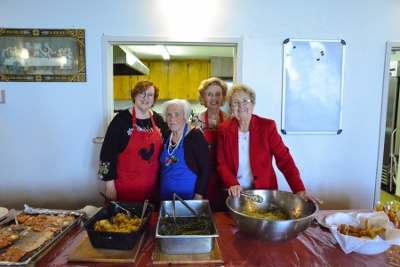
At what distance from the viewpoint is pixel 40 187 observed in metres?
2.46

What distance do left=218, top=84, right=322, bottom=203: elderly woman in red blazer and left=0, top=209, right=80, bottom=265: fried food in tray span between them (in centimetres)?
94

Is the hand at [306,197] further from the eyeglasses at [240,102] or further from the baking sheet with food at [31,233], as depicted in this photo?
the baking sheet with food at [31,233]

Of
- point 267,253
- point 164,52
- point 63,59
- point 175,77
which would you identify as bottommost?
point 267,253

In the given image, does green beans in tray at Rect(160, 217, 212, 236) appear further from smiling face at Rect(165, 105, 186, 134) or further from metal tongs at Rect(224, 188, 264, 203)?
smiling face at Rect(165, 105, 186, 134)

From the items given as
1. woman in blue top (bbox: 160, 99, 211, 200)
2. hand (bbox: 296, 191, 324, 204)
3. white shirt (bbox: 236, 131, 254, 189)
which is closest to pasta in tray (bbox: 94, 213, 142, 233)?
woman in blue top (bbox: 160, 99, 211, 200)

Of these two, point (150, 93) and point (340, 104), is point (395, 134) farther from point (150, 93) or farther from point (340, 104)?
point (150, 93)

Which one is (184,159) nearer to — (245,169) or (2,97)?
(245,169)

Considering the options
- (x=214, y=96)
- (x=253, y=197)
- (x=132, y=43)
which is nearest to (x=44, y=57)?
(x=132, y=43)

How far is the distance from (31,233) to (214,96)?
1.44 m

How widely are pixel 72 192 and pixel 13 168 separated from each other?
576 millimetres

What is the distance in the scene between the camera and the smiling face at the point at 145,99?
1.82 meters

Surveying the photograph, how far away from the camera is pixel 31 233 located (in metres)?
1.21

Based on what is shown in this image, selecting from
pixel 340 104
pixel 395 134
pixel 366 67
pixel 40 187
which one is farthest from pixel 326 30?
pixel 40 187

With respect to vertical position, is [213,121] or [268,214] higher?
[213,121]
